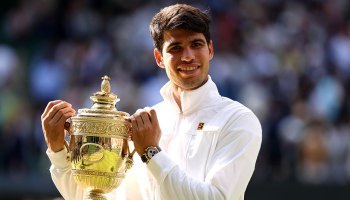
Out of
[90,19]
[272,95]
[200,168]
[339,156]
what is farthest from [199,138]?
[90,19]

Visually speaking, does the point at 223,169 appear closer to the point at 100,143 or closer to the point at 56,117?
the point at 100,143

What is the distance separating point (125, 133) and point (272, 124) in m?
7.39

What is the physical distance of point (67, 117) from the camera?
5277 mm

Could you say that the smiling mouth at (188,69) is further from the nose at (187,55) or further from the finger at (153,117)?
the finger at (153,117)

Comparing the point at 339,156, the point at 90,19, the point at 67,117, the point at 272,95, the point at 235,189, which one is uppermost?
the point at 90,19

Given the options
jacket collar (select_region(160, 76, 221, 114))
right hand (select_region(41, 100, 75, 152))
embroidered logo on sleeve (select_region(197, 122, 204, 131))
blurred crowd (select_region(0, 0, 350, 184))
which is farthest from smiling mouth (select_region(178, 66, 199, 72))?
blurred crowd (select_region(0, 0, 350, 184))

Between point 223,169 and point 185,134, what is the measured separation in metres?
0.31

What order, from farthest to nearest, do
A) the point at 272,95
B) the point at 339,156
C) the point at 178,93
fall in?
the point at 272,95 < the point at 339,156 < the point at 178,93

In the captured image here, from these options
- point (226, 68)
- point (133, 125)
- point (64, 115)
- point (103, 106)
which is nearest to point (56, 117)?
point (64, 115)

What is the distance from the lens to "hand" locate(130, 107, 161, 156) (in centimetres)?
506

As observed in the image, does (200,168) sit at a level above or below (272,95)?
below

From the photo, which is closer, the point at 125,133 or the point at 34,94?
the point at 125,133

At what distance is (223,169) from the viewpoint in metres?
5.11

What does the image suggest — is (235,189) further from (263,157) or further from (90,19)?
(90,19)
